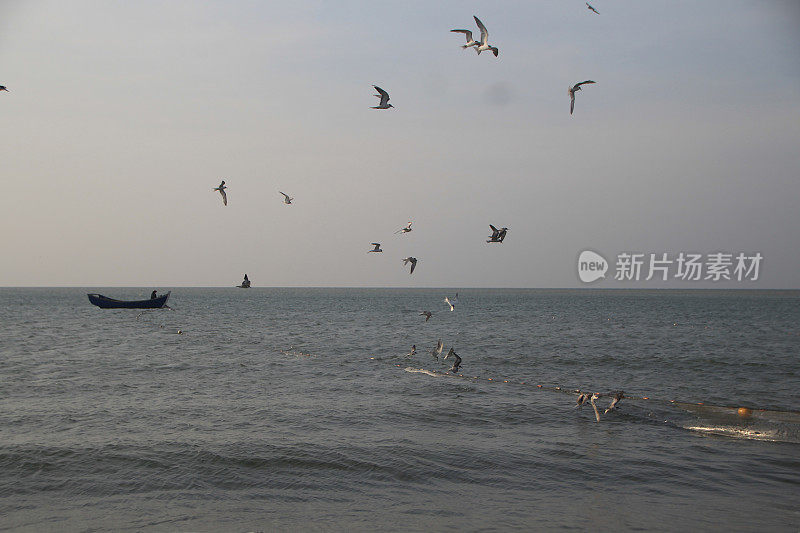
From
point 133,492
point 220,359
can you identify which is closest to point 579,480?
point 133,492

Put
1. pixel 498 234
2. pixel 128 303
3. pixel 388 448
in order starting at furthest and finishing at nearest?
pixel 128 303, pixel 498 234, pixel 388 448

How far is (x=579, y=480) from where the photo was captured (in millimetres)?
13852

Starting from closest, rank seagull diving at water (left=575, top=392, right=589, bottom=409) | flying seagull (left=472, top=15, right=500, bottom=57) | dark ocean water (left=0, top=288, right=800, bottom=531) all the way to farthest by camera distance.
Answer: dark ocean water (left=0, top=288, right=800, bottom=531)
flying seagull (left=472, top=15, right=500, bottom=57)
seagull diving at water (left=575, top=392, right=589, bottom=409)

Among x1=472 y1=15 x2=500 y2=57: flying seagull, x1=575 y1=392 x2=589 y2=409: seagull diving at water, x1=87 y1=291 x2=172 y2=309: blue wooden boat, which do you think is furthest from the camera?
x1=87 y1=291 x2=172 y2=309: blue wooden boat

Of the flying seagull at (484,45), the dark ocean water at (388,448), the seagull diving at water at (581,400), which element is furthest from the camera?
the seagull diving at water at (581,400)

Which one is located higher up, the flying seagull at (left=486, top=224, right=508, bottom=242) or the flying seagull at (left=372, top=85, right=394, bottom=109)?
the flying seagull at (left=372, top=85, right=394, bottom=109)

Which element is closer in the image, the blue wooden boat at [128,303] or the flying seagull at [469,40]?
the flying seagull at [469,40]

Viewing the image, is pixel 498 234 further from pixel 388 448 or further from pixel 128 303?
pixel 128 303

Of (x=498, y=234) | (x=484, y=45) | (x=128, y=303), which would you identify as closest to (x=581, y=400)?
(x=498, y=234)

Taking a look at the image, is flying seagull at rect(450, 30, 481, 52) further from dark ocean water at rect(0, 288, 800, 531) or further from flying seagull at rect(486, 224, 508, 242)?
dark ocean water at rect(0, 288, 800, 531)

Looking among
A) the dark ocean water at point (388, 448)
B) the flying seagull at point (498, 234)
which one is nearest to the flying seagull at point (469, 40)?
the flying seagull at point (498, 234)

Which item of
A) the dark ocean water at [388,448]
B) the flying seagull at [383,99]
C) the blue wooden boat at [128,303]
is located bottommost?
the blue wooden boat at [128,303]

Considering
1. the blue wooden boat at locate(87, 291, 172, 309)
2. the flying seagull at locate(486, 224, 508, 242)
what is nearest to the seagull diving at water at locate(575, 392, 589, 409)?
the flying seagull at locate(486, 224, 508, 242)

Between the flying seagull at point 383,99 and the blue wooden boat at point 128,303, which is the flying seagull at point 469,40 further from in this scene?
the blue wooden boat at point 128,303
